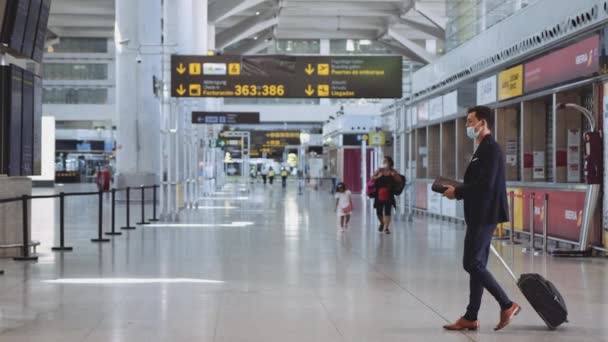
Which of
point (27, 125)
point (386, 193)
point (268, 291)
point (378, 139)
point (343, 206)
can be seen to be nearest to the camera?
point (268, 291)

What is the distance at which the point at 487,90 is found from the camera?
64.5 feet

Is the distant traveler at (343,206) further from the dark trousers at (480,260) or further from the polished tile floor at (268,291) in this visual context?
the dark trousers at (480,260)

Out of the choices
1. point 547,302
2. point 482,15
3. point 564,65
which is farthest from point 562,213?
point 547,302

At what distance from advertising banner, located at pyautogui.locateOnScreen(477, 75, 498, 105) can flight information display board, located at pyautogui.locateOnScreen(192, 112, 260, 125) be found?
58.4ft

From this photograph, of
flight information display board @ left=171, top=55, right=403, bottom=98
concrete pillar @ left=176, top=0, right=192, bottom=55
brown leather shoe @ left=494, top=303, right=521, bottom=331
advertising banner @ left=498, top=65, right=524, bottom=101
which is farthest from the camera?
concrete pillar @ left=176, top=0, right=192, bottom=55

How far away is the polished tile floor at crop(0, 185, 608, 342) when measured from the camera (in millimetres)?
7457

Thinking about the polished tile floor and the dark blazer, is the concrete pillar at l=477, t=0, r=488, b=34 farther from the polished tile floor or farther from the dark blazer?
the dark blazer

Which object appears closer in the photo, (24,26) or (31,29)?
(24,26)

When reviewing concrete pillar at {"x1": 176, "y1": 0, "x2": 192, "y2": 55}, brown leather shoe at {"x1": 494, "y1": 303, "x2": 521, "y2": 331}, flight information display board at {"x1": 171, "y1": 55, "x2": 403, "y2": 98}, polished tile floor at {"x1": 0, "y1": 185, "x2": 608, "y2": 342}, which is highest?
concrete pillar at {"x1": 176, "y1": 0, "x2": 192, "y2": 55}

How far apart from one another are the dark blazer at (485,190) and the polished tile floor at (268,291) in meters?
0.97

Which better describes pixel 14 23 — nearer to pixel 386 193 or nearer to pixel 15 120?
pixel 15 120

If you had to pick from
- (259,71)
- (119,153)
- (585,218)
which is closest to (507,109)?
(585,218)

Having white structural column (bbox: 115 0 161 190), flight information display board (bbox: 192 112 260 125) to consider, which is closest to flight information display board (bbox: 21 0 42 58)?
white structural column (bbox: 115 0 161 190)

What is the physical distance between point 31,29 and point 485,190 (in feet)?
27.0
